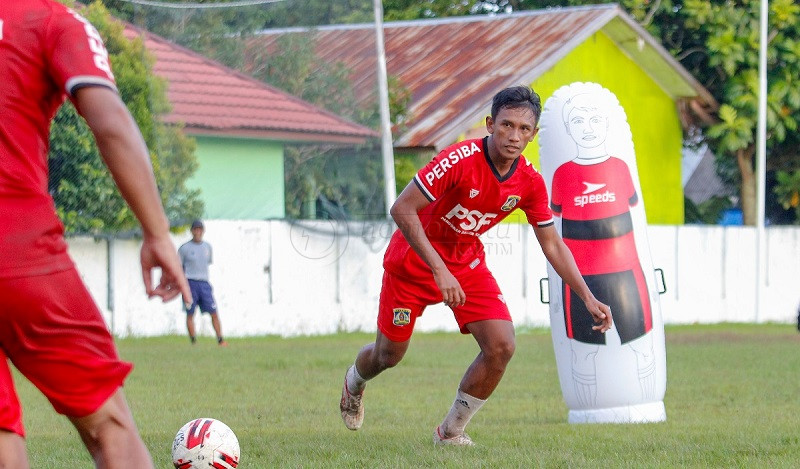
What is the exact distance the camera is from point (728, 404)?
1099 centimetres

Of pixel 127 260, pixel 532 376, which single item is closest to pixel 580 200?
pixel 532 376

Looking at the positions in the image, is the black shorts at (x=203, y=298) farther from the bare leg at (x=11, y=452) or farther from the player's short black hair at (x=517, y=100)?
the bare leg at (x=11, y=452)

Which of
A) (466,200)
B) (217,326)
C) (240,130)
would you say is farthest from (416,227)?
(240,130)

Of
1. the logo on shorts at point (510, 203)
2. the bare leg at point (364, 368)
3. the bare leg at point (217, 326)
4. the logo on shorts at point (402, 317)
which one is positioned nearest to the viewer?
the logo on shorts at point (510, 203)

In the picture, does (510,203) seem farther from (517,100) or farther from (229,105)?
(229,105)

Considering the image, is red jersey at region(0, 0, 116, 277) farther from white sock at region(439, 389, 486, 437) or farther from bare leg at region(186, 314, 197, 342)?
bare leg at region(186, 314, 197, 342)

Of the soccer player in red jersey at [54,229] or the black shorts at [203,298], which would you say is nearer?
the soccer player in red jersey at [54,229]

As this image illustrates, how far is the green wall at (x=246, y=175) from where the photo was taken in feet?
68.6

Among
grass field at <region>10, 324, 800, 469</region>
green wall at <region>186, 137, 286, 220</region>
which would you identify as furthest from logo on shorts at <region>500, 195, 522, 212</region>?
green wall at <region>186, 137, 286, 220</region>

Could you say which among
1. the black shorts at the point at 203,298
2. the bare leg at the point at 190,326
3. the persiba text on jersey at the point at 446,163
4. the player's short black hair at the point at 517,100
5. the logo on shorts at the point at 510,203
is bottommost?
the bare leg at the point at 190,326

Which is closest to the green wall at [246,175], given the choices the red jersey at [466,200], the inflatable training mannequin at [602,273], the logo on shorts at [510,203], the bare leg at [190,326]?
the bare leg at [190,326]

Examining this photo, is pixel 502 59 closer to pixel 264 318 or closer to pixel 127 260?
pixel 264 318

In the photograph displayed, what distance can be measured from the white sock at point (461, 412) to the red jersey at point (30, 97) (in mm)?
4428

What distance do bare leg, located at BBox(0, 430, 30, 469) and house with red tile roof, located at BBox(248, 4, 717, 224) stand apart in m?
18.7
